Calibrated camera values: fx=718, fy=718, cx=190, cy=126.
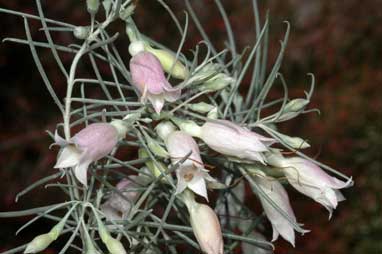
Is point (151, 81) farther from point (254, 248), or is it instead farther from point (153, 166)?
point (254, 248)

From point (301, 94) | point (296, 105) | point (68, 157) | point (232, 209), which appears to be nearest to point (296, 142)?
point (296, 105)

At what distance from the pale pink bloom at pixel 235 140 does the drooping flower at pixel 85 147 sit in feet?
0.33

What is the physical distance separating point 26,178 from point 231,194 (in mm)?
1293

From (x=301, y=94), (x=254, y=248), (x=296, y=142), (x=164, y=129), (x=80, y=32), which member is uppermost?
(x=80, y=32)

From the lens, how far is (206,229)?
27.2 inches

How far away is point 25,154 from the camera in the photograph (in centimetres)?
212

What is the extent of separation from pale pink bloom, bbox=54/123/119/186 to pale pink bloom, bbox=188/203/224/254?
0.11 meters

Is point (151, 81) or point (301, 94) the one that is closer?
point (151, 81)

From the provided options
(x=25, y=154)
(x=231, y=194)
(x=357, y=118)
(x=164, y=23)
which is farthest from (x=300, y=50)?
(x=231, y=194)

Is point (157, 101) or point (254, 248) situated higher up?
point (157, 101)

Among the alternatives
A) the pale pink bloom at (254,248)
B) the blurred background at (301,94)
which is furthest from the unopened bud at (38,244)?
the blurred background at (301,94)

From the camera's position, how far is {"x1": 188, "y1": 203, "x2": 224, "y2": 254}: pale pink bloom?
684 mm

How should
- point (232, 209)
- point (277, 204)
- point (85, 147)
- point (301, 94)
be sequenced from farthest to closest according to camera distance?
point (301, 94) < point (232, 209) < point (277, 204) < point (85, 147)

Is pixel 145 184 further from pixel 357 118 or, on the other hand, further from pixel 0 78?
pixel 357 118
